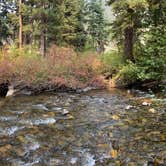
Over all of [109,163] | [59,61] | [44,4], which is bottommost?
[109,163]

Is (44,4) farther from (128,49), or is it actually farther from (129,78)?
(129,78)

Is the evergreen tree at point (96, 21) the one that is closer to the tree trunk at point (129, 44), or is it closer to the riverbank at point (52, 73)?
the tree trunk at point (129, 44)

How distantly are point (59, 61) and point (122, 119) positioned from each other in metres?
8.79

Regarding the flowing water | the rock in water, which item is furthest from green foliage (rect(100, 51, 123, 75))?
the flowing water

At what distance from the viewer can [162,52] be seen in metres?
18.5

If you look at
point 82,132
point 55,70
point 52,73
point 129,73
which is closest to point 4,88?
point 52,73

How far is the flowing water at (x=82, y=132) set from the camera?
23.5ft

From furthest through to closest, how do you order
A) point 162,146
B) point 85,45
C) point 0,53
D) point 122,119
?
point 85,45 < point 0,53 < point 122,119 < point 162,146

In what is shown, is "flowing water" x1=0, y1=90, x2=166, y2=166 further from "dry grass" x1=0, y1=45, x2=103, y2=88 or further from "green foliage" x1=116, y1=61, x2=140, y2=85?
"green foliage" x1=116, y1=61, x2=140, y2=85

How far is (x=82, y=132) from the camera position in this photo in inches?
364

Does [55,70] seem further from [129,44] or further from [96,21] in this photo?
[96,21]

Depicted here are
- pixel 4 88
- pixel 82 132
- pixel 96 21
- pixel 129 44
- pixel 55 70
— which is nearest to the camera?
pixel 82 132

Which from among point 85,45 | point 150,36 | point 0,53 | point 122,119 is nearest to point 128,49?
point 150,36

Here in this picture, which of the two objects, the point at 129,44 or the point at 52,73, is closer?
the point at 52,73
